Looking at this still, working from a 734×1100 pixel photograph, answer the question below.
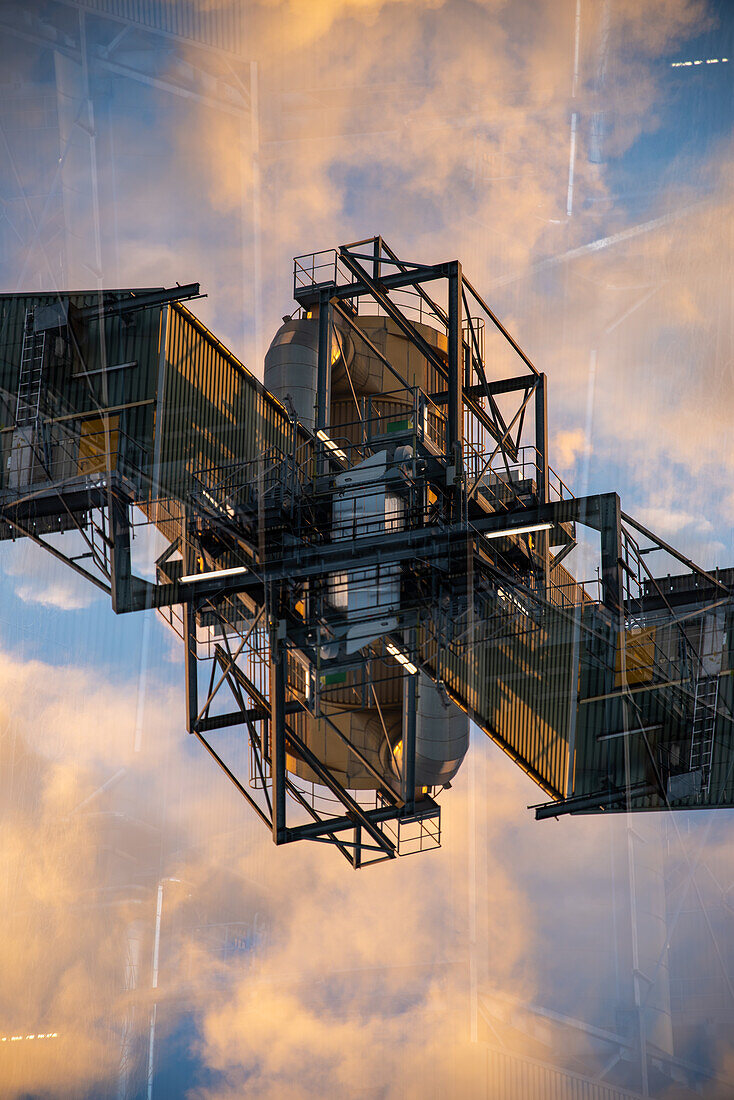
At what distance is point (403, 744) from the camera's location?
24812mm

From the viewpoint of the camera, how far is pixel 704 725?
21297 mm

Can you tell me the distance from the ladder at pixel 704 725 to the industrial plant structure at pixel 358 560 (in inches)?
1.7

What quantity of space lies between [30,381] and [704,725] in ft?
50.5

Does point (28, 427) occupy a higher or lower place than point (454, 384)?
lower

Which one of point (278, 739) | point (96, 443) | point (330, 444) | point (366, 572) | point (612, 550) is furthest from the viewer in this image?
point (330, 444)

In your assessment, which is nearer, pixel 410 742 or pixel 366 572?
pixel 366 572

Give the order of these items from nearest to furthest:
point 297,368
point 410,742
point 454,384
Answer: point 454,384, point 410,742, point 297,368

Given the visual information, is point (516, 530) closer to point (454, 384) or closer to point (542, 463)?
point (454, 384)

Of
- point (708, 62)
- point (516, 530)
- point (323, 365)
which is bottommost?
point (516, 530)

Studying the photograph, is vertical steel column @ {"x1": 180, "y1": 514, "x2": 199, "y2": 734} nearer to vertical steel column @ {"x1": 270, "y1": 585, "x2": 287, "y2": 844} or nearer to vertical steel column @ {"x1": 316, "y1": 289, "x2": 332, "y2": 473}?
vertical steel column @ {"x1": 270, "y1": 585, "x2": 287, "y2": 844}

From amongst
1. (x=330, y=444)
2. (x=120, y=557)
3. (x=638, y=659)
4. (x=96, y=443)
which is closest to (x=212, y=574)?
(x=120, y=557)

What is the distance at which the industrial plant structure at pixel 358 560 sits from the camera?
813 inches

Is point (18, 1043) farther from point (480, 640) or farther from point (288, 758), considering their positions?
point (480, 640)

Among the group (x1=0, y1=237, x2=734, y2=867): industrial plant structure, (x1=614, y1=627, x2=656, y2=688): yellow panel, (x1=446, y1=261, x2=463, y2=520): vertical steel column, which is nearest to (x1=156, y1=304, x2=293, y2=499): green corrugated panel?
(x1=0, y1=237, x2=734, y2=867): industrial plant structure
